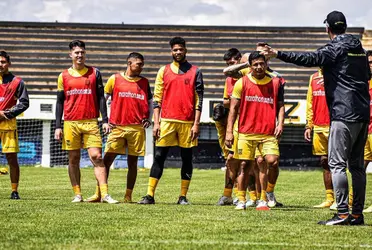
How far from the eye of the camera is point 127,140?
1263cm

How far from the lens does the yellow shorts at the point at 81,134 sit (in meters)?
12.3

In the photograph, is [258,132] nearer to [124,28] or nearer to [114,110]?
[114,110]

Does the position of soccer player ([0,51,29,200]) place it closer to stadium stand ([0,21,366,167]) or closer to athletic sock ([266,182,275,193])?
athletic sock ([266,182,275,193])

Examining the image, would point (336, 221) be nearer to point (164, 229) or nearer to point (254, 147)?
point (164, 229)

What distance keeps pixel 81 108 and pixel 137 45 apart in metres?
30.3

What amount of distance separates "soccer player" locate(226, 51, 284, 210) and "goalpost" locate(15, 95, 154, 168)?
23.1m

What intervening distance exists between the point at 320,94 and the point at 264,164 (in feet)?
6.88

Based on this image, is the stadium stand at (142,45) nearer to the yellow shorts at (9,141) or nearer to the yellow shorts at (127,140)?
the yellow shorts at (127,140)

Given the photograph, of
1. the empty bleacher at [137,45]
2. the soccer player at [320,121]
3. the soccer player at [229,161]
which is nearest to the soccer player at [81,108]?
the soccer player at [229,161]

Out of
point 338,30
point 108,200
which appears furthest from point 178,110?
point 338,30

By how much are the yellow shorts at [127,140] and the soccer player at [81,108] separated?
304mm

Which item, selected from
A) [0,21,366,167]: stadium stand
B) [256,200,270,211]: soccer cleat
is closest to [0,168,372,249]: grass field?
[256,200,270,211]: soccer cleat

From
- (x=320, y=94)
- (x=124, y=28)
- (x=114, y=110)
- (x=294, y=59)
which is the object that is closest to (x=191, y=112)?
(x=114, y=110)

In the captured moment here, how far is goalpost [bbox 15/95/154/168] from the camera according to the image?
3441 cm
